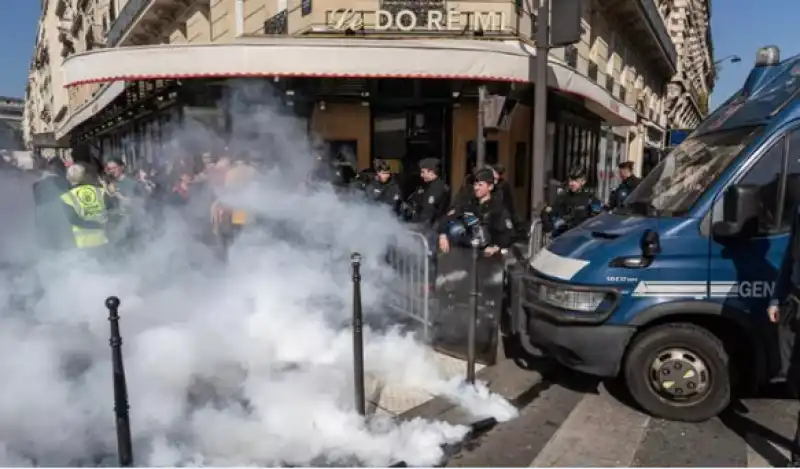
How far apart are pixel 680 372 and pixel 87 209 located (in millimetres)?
5135

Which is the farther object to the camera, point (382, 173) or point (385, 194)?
point (382, 173)

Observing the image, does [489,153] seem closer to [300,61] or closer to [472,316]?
[300,61]

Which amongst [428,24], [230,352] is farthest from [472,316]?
[428,24]

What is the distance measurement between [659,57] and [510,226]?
27755mm

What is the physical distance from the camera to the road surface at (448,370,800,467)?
135 inches

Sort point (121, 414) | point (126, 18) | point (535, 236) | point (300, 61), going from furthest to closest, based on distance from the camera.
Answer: point (126, 18), point (300, 61), point (535, 236), point (121, 414)

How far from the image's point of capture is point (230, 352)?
438 centimetres

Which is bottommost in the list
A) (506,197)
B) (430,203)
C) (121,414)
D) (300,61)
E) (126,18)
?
(121,414)

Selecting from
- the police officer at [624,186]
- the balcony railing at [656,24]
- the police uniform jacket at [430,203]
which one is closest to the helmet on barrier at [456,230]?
the police uniform jacket at [430,203]

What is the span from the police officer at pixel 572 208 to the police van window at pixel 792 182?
3.04m

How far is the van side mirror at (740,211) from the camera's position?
3.45 m

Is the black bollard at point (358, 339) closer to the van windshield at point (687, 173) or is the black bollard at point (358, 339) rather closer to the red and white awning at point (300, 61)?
the van windshield at point (687, 173)

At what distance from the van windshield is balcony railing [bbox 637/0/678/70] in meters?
16.0

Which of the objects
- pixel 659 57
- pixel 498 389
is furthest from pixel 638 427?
pixel 659 57
